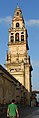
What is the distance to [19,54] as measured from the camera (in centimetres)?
8406

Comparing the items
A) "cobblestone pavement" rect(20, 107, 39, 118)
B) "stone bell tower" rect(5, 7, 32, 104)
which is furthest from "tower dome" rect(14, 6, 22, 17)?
"cobblestone pavement" rect(20, 107, 39, 118)

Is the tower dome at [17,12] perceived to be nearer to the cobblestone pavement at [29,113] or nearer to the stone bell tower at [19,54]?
the stone bell tower at [19,54]

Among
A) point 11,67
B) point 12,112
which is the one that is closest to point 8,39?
point 11,67

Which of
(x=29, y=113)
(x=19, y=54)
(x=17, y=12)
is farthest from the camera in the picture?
(x=17, y=12)

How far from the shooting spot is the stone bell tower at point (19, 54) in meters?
80.7

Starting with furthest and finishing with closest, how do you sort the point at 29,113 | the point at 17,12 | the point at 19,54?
the point at 17,12, the point at 19,54, the point at 29,113

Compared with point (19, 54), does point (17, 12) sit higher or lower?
higher

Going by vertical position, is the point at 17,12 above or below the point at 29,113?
above

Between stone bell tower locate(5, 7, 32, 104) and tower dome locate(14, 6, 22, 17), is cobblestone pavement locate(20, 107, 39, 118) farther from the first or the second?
tower dome locate(14, 6, 22, 17)

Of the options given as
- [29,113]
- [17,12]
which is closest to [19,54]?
[17,12]

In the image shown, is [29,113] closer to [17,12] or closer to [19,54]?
[19,54]

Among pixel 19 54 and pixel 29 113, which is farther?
pixel 19 54

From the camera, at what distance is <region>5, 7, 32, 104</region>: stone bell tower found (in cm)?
8069

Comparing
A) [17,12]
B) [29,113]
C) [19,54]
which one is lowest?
[29,113]
